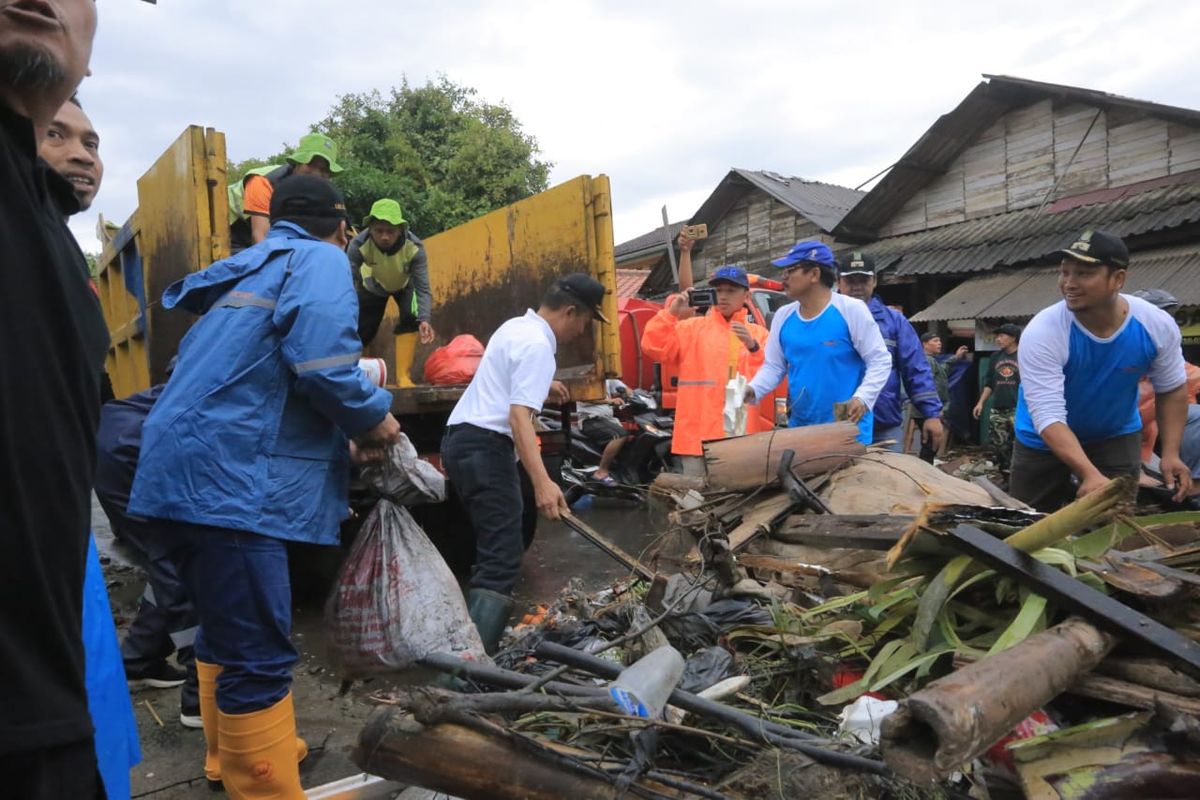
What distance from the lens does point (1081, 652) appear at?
1605 mm

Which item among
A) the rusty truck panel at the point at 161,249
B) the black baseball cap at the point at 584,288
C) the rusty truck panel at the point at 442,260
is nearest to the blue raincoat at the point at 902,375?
the rusty truck panel at the point at 442,260

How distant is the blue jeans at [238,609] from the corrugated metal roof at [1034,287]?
9050mm

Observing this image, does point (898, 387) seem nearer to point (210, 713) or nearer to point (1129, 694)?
point (1129, 694)

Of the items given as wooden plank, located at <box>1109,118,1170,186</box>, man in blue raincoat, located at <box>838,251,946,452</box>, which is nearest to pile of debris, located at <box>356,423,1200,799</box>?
man in blue raincoat, located at <box>838,251,946,452</box>

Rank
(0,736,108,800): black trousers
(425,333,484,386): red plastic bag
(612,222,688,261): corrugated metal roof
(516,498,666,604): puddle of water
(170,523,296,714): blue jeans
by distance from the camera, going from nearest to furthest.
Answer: (0,736,108,800): black trousers < (170,523,296,714): blue jeans < (425,333,484,386): red plastic bag < (516,498,666,604): puddle of water < (612,222,688,261): corrugated metal roof

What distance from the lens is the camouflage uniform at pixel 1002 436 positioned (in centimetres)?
852

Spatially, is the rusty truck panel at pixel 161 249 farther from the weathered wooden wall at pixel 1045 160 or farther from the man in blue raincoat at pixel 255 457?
the weathered wooden wall at pixel 1045 160

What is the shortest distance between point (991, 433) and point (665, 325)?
534 cm

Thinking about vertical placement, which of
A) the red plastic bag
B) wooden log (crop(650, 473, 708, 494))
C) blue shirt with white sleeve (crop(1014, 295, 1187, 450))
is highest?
the red plastic bag

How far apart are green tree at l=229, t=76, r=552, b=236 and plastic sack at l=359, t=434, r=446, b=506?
17.7 meters

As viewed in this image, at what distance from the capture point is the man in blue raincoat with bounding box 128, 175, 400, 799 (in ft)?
7.09

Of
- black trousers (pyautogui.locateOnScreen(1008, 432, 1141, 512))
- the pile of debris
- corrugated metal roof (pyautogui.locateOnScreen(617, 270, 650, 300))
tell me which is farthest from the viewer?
corrugated metal roof (pyautogui.locateOnScreen(617, 270, 650, 300))

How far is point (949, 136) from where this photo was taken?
12.6 metres

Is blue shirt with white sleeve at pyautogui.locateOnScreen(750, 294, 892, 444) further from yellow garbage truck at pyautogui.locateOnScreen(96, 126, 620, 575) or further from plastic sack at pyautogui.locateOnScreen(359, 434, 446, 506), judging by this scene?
plastic sack at pyautogui.locateOnScreen(359, 434, 446, 506)
